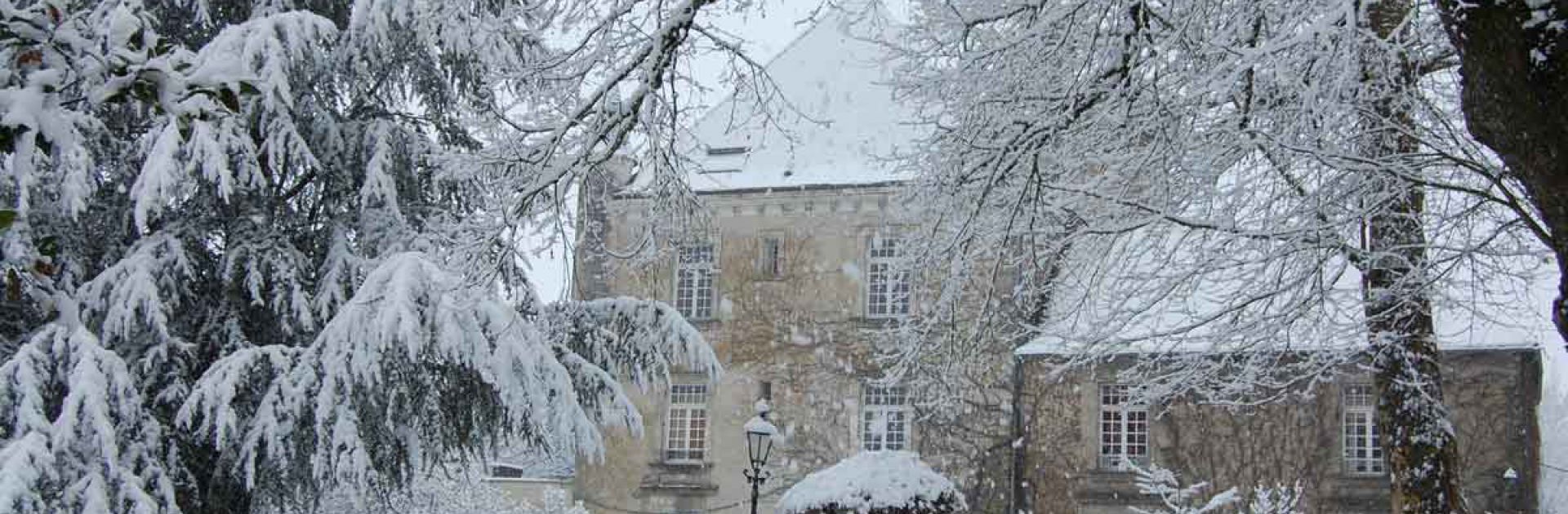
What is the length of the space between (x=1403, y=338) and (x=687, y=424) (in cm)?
1535

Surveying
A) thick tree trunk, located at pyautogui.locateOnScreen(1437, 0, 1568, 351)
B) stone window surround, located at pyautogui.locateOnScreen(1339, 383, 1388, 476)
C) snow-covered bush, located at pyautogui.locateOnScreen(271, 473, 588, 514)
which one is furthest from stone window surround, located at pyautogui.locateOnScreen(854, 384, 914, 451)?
thick tree trunk, located at pyautogui.locateOnScreen(1437, 0, 1568, 351)

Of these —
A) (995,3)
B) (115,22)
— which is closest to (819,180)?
(995,3)

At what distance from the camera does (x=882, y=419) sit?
2189cm

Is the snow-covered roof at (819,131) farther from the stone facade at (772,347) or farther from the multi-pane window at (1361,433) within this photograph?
the multi-pane window at (1361,433)

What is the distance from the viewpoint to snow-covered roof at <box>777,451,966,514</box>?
1079 cm

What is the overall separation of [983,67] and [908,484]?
12.0 ft

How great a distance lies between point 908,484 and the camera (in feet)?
35.7

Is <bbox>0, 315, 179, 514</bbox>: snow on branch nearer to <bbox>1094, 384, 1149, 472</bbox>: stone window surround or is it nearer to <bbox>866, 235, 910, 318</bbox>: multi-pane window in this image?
<bbox>1094, 384, 1149, 472</bbox>: stone window surround

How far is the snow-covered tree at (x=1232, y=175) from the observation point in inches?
298

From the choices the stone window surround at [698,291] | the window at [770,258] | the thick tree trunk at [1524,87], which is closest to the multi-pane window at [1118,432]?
the window at [770,258]

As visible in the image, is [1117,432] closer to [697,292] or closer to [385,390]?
[697,292]

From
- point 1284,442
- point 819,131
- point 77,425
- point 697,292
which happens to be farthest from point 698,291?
point 77,425

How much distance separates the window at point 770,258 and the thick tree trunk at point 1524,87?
1914cm

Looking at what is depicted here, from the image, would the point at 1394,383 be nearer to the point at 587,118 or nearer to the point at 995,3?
the point at 995,3
